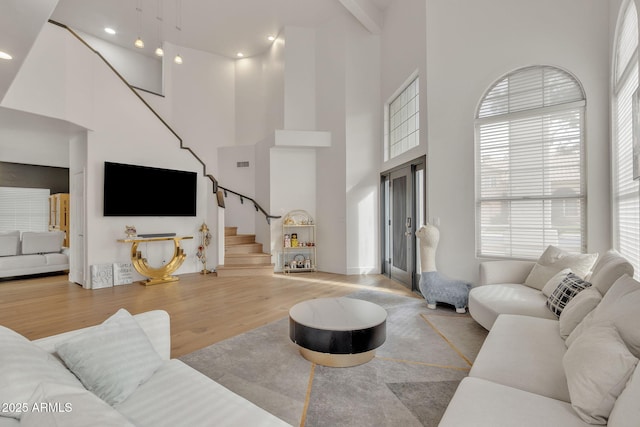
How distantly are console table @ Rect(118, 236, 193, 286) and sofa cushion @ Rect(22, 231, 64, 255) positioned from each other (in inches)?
95.2

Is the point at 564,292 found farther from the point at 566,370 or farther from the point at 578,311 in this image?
the point at 566,370

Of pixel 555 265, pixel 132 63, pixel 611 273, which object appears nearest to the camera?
pixel 611 273

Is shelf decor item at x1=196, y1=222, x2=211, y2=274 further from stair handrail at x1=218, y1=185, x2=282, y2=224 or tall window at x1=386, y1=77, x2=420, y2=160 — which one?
tall window at x1=386, y1=77, x2=420, y2=160

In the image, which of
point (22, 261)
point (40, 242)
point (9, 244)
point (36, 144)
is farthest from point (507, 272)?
point (36, 144)

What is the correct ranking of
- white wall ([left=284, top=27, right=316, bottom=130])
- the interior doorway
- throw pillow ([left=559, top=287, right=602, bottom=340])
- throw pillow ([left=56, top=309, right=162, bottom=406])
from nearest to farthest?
throw pillow ([left=56, top=309, right=162, bottom=406]) → throw pillow ([left=559, top=287, right=602, bottom=340]) → the interior doorway → white wall ([left=284, top=27, right=316, bottom=130])

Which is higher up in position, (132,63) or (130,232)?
(132,63)

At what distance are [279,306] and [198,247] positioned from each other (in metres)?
3.25

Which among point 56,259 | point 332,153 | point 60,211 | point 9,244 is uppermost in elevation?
point 332,153

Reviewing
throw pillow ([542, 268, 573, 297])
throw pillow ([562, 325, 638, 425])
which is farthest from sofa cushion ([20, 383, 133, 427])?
throw pillow ([542, 268, 573, 297])

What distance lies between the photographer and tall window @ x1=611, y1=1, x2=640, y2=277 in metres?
2.70

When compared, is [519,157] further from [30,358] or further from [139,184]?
[139,184]

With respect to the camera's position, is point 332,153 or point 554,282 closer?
point 554,282

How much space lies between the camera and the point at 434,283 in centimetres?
401

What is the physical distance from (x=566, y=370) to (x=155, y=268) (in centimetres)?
626
